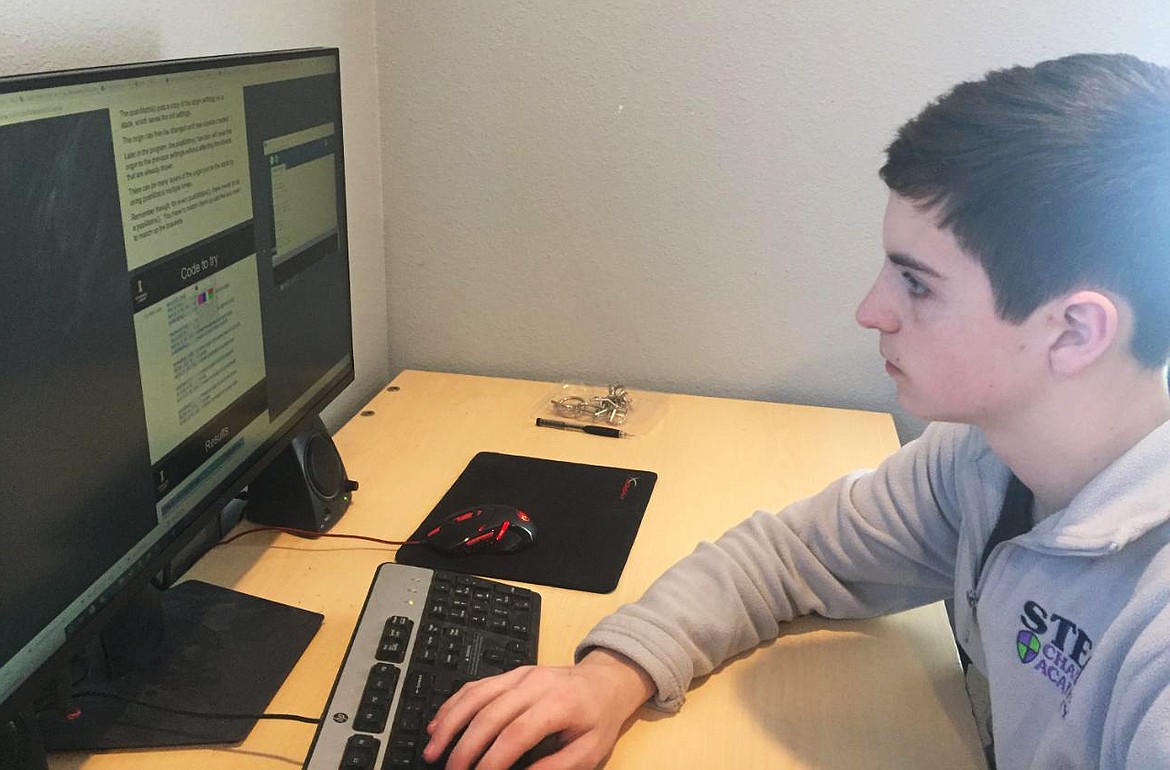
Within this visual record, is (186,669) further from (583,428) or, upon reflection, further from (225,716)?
(583,428)

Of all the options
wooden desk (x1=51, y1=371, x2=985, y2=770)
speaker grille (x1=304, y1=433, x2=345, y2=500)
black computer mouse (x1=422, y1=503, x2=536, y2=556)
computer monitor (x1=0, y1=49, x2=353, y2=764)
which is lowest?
wooden desk (x1=51, y1=371, x2=985, y2=770)

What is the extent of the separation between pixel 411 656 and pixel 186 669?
196 millimetres

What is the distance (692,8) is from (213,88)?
2.53 feet

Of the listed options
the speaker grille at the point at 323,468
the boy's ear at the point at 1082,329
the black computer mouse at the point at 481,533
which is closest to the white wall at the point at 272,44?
the speaker grille at the point at 323,468

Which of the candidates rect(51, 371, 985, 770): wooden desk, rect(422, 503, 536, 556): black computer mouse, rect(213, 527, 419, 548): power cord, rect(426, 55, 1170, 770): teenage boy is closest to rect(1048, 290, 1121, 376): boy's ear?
rect(426, 55, 1170, 770): teenage boy

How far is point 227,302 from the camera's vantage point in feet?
2.79

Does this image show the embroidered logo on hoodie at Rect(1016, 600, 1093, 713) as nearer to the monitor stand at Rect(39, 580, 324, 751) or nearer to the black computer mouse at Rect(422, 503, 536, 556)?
the black computer mouse at Rect(422, 503, 536, 556)

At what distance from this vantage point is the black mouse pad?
39.5 inches

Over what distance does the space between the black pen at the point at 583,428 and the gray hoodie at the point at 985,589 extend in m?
0.40

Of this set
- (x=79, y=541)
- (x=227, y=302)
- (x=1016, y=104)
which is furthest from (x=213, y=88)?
(x=1016, y=104)

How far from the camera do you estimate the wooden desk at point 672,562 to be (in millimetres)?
771

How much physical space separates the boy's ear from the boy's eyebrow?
95 millimetres

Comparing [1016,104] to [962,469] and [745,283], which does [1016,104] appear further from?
[745,283]

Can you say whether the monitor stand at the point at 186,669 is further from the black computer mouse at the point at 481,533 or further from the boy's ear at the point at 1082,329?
the boy's ear at the point at 1082,329
